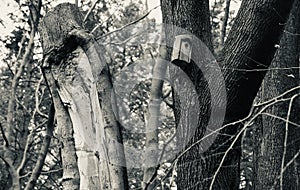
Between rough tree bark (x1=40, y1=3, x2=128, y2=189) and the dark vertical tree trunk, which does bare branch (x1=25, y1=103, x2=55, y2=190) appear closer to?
rough tree bark (x1=40, y1=3, x2=128, y2=189)

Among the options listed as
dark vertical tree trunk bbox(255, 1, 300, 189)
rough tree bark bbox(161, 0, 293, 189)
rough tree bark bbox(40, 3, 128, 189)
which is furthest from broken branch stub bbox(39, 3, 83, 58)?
dark vertical tree trunk bbox(255, 1, 300, 189)

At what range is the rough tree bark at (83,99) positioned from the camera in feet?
15.0

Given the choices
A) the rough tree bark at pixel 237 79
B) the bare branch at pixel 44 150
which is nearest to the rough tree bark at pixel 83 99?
the rough tree bark at pixel 237 79

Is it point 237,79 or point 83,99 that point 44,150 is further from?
point 237,79

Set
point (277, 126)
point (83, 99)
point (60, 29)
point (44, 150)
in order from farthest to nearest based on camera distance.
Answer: point (44, 150) < point (277, 126) < point (60, 29) < point (83, 99)

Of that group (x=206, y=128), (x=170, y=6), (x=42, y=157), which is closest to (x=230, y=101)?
(x=206, y=128)

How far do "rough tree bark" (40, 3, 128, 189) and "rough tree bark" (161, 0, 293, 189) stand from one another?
0.53 meters

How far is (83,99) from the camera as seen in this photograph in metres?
4.64

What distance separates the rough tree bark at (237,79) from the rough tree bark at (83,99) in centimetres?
53

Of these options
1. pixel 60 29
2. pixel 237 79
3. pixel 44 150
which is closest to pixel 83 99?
pixel 60 29

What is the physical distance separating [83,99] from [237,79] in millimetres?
1050

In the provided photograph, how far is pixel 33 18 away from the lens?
43.0 ft

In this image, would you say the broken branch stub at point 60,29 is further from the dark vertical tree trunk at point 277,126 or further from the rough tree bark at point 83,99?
the dark vertical tree trunk at point 277,126

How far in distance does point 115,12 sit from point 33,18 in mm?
4204
